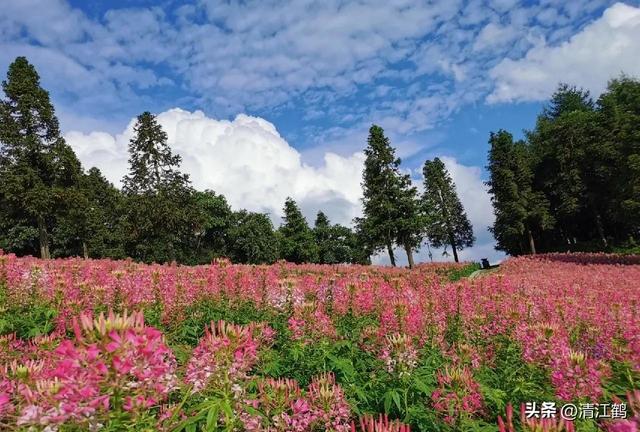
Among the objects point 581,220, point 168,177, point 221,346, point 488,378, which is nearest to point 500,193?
point 581,220

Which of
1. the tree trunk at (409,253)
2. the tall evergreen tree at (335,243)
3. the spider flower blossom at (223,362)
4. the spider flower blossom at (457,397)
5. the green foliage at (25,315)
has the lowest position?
the spider flower blossom at (457,397)

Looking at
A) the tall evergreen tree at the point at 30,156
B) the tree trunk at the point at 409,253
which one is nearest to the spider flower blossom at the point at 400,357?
the tall evergreen tree at the point at 30,156

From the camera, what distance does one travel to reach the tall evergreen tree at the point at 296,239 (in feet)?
199

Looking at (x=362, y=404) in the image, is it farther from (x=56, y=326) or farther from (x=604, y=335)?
(x=56, y=326)

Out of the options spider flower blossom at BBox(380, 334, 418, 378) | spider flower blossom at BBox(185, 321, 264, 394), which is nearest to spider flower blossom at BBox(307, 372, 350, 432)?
spider flower blossom at BBox(185, 321, 264, 394)

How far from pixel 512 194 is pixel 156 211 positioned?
38632mm

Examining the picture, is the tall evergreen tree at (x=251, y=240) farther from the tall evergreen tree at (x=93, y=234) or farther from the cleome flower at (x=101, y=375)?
the cleome flower at (x=101, y=375)

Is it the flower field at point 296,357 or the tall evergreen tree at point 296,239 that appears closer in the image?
the flower field at point 296,357

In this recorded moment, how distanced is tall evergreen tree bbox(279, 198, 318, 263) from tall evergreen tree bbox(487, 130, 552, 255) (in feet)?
78.9

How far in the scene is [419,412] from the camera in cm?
449

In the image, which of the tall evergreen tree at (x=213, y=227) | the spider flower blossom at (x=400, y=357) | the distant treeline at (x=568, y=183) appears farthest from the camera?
the tall evergreen tree at (x=213, y=227)

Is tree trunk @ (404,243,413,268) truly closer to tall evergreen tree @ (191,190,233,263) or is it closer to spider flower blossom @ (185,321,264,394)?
tall evergreen tree @ (191,190,233,263)

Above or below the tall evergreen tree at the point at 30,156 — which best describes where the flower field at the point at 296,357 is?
below

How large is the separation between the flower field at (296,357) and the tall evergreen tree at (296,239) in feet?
164
